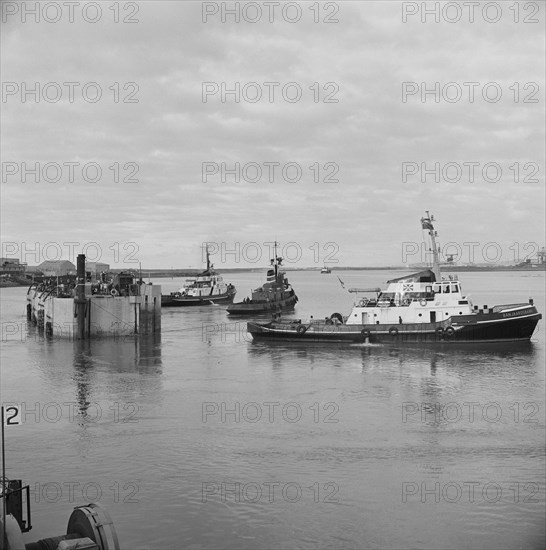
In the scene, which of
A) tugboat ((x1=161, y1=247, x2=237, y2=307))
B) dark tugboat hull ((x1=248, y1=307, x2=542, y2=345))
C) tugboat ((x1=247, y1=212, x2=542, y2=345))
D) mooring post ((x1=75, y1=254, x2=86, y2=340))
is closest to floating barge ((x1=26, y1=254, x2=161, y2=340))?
mooring post ((x1=75, y1=254, x2=86, y2=340))

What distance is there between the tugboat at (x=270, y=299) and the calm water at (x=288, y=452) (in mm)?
39750

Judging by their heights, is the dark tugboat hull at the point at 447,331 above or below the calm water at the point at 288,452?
above

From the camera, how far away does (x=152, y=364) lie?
3828 centimetres

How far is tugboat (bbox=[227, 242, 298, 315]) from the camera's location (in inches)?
3054

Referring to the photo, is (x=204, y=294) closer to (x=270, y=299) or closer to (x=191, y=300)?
(x=191, y=300)

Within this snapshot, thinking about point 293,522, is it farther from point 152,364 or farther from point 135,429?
point 152,364

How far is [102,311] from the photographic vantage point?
4997 centimetres

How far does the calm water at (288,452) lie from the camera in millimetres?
14258

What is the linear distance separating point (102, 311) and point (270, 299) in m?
37.2

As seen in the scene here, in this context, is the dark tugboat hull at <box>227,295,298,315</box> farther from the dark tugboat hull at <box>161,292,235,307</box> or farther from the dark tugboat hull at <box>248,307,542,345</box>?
the dark tugboat hull at <box>248,307,542,345</box>

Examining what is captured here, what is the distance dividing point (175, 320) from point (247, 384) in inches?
1574

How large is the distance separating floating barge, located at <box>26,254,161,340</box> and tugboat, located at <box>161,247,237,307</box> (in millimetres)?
39834

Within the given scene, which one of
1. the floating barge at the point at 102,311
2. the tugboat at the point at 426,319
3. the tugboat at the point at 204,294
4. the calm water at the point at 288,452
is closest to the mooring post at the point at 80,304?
the floating barge at the point at 102,311

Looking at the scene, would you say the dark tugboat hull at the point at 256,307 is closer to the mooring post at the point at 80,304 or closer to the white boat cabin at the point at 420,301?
the mooring post at the point at 80,304
